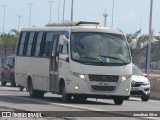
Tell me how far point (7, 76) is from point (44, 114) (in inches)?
995

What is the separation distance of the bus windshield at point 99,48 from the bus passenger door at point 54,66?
48.4 inches

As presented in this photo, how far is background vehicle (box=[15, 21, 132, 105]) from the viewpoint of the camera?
24.4m

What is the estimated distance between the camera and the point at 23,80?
29656mm

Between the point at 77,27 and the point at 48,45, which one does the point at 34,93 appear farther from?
the point at 77,27

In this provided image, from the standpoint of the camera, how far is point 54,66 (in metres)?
26.0

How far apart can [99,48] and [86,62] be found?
81cm

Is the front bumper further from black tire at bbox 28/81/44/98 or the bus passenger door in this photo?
the bus passenger door

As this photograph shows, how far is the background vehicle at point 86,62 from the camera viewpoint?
80.1ft

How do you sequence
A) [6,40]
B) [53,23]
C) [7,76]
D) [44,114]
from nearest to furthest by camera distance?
[44,114]
[53,23]
[7,76]
[6,40]

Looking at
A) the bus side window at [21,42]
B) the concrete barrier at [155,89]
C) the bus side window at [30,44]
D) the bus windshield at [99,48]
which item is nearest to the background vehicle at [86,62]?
the bus windshield at [99,48]

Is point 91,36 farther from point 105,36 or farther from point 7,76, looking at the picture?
point 7,76

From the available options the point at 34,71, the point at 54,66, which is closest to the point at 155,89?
the point at 34,71

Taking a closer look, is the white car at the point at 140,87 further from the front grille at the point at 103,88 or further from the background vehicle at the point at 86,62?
the front grille at the point at 103,88

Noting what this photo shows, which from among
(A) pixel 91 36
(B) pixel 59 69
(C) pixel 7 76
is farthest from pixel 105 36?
(C) pixel 7 76
